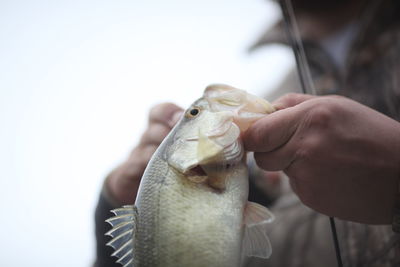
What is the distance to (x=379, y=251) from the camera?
1.84m

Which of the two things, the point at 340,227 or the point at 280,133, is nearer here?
the point at 280,133

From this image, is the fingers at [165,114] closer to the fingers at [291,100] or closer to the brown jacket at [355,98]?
the fingers at [291,100]

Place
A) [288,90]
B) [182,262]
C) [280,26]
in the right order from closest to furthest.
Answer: [182,262]
[280,26]
[288,90]

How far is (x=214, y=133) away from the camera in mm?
1089

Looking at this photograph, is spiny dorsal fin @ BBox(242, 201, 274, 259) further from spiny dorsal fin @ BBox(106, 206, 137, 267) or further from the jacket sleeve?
the jacket sleeve

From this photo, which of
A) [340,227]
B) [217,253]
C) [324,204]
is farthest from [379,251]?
[217,253]

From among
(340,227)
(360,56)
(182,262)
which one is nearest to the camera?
(182,262)

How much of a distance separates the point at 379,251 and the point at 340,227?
0.30 metres

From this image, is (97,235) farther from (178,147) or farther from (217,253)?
(217,253)

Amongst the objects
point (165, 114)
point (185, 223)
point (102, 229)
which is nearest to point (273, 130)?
point (185, 223)

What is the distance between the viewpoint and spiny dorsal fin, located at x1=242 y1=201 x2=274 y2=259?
1.03 meters

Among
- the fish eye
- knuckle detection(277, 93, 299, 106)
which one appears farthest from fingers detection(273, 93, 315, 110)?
the fish eye

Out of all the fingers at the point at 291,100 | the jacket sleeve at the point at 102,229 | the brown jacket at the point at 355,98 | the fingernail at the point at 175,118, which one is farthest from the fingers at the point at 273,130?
the brown jacket at the point at 355,98

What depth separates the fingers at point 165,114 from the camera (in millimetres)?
1586
